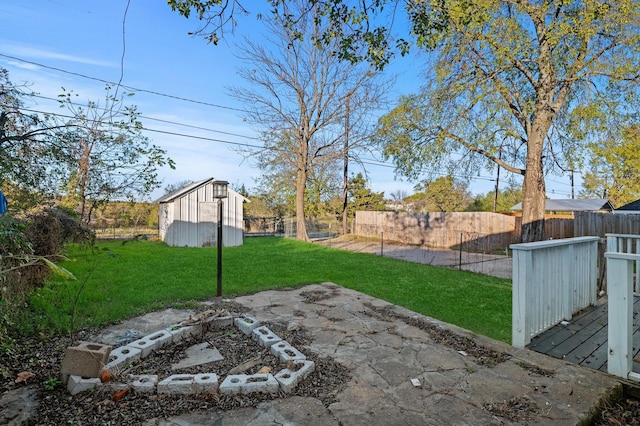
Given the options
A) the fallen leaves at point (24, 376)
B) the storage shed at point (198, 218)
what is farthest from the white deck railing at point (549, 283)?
the storage shed at point (198, 218)

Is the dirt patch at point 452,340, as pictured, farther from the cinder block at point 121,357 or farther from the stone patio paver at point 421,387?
the cinder block at point 121,357

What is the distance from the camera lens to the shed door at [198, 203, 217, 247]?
13.6 meters

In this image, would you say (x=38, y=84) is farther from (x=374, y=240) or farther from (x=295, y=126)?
(x=374, y=240)

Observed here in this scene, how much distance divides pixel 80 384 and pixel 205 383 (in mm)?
795

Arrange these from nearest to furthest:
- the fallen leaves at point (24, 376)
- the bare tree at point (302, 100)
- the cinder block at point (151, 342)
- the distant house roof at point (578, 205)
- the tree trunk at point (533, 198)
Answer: the fallen leaves at point (24, 376) → the cinder block at point (151, 342) → the tree trunk at point (533, 198) → the bare tree at point (302, 100) → the distant house roof at point (578, 205)

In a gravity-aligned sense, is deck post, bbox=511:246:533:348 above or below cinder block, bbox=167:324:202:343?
above

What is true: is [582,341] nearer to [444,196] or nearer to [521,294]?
[521,294]

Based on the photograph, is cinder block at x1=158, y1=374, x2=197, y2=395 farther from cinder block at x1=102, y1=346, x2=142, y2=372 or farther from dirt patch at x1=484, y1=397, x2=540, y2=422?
dirt patch at x1=484, y1=397, x2=540, y2=422

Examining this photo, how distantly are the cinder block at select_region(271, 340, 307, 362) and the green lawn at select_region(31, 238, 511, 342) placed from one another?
1.42m

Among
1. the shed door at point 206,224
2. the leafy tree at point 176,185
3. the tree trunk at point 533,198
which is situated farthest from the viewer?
the leafy tree at point 176,185

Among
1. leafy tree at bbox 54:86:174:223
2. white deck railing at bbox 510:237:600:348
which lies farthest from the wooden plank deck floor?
leafy tree at bbox 54:86:174:223

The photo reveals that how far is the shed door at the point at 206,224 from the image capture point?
1357 centimetres

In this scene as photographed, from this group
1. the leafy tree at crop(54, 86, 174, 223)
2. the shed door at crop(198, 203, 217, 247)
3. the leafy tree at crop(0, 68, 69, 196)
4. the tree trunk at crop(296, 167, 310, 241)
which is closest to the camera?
the leafy tree at crop(0, 68, 69, 196)

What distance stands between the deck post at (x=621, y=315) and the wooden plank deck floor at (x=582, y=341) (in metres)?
0.15
